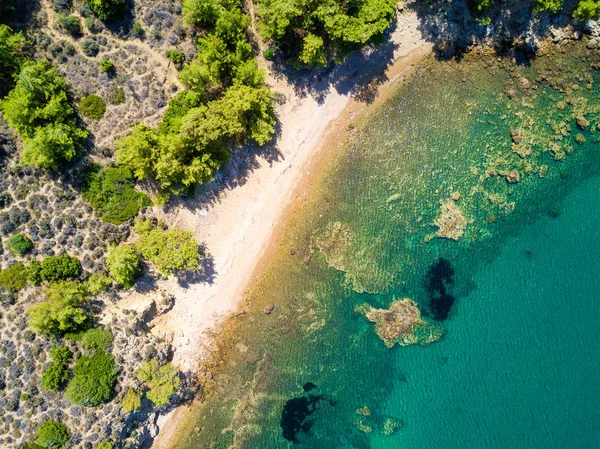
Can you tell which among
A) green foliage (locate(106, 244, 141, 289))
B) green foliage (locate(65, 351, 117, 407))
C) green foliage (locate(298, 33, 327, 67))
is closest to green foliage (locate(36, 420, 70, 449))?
green foliage (locate(65, 351, 117, 407))

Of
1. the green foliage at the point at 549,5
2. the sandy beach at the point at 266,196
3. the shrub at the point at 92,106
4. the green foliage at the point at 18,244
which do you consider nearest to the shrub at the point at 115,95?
the shrub at the point at 92,106

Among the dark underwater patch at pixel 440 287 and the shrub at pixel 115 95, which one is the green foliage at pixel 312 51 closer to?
the shrub at pixel 115 95

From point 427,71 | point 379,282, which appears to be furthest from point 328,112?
point 379,282

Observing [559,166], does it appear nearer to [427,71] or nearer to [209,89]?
[427,71]

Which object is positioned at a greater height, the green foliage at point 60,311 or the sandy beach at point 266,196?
the green foliage at point 60,311

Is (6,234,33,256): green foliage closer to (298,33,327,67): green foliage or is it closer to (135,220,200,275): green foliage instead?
(135,220,200,275): green foliage
